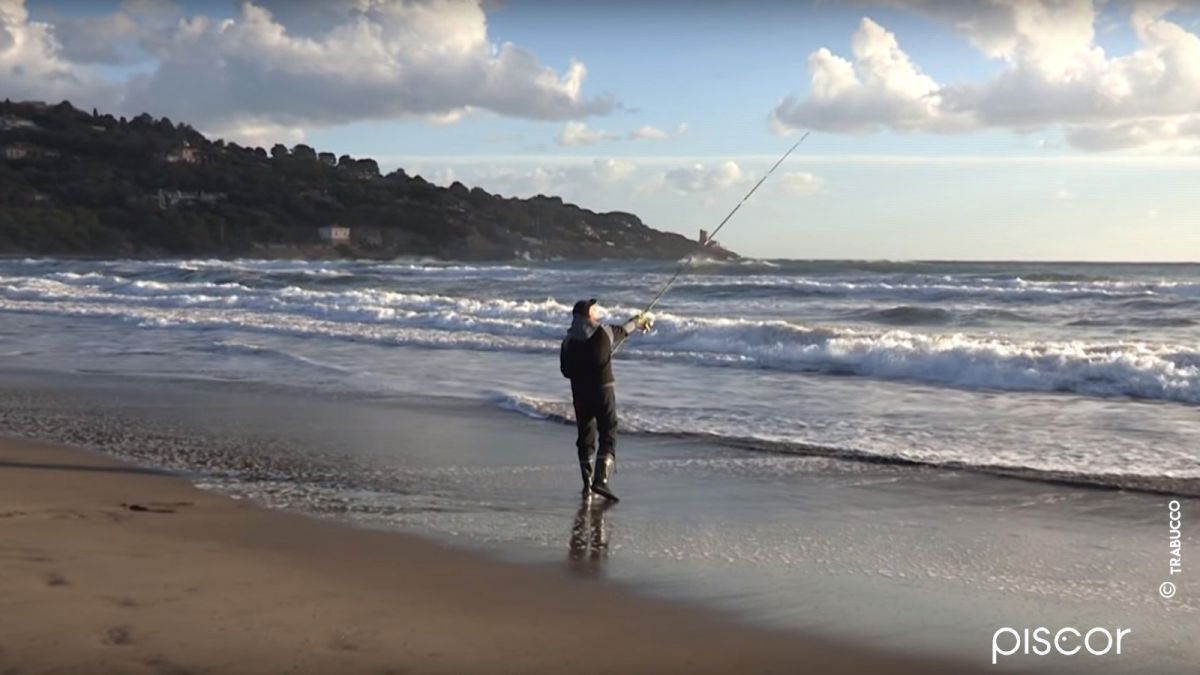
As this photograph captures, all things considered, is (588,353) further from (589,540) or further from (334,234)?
(334,234)

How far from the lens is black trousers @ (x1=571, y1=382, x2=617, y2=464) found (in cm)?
763

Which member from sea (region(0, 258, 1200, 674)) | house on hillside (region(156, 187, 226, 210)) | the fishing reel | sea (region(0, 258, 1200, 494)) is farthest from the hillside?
the fishing reel

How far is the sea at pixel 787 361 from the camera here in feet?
32.5

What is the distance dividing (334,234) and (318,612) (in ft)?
286

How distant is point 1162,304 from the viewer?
27766 mm

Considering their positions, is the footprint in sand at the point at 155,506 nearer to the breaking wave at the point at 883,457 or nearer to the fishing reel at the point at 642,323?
the fishing reel at the point at 642,323

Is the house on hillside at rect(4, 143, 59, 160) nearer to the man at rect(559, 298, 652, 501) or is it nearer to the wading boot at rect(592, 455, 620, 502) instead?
the man at rect(559, 298, 652, 501)

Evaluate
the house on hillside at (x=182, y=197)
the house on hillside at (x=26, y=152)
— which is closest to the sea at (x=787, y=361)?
the house on hillside at (x=182, y=197)

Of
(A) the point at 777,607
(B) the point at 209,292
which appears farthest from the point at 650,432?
(B) the point at 209,292

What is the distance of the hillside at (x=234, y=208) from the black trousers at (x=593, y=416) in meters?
80.1

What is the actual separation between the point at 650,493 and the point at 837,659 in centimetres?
325

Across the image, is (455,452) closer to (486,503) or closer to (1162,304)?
(486,503)

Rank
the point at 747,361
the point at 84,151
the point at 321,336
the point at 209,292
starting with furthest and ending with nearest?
the point at 84,151, the point at 209,292, the point at 321,336, the point at 747,361

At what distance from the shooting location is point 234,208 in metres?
96.2
